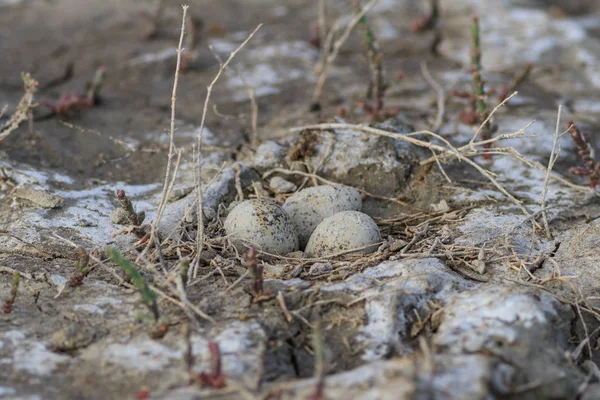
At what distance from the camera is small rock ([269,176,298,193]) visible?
14.5 feet

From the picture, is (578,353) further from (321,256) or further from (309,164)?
(309,164)

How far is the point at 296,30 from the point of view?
7.24 m

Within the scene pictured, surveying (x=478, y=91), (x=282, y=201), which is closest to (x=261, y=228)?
(x=282, y=201)

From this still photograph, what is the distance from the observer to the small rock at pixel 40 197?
414 centimetres

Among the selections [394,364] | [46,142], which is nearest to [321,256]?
[394,364]

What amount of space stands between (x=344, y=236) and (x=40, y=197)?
2028 mm

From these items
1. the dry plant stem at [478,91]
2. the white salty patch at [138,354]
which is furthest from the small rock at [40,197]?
the dry plant stem at [478,91]

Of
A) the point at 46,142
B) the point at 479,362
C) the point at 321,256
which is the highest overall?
the point at 46,142

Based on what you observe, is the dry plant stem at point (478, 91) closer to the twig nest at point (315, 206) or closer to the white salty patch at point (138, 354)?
the twig nest at point (315, 206)

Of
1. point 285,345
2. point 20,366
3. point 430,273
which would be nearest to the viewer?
point 20,366

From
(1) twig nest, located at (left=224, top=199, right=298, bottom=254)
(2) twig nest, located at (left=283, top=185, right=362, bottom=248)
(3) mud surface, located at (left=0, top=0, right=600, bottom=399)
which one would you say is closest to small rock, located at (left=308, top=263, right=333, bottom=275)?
(3) mud surface, located at (left=0, top=0, right=600, bottom=399)

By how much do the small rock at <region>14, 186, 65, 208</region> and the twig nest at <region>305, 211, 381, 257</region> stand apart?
169 cm

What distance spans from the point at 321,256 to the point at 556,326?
1.29m

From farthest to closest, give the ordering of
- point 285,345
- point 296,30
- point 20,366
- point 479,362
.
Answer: point 296,30
point 285,345
point 20,366
point 479,362
